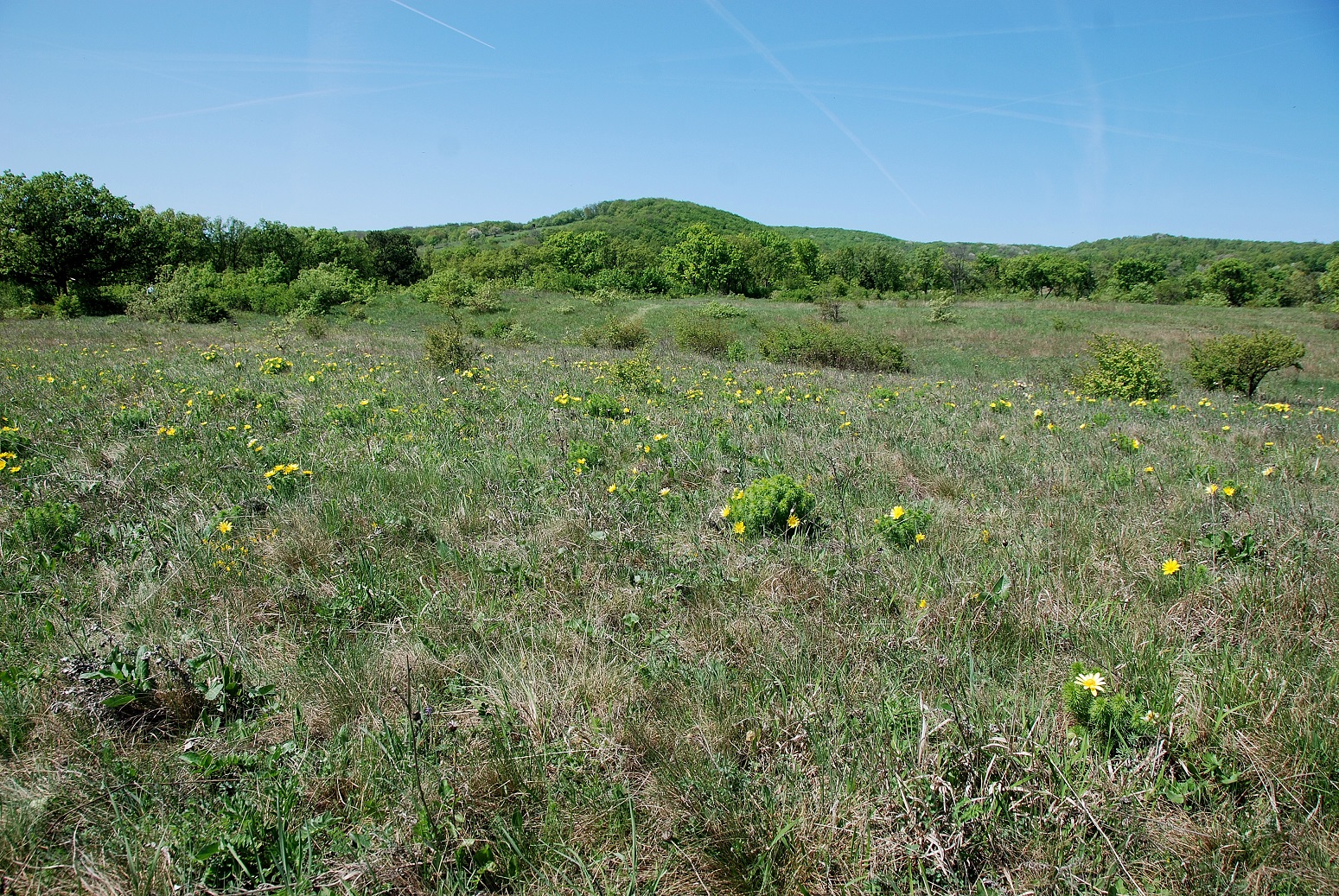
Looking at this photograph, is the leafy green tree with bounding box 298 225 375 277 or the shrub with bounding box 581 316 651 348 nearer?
the shrub with bounding box 581 316 651 348

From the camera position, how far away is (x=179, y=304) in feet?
90.3

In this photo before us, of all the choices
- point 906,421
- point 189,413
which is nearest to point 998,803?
point 906,421

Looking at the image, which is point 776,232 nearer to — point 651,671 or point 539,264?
point 539,264

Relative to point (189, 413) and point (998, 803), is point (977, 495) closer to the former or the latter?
point (998, 803)

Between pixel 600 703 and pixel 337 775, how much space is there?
0.85 meters

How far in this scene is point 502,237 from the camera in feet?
479

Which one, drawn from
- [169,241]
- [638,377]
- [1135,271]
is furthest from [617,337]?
[1135,271]

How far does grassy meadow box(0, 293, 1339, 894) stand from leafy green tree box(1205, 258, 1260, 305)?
10544 cm

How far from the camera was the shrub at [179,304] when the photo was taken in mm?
27547

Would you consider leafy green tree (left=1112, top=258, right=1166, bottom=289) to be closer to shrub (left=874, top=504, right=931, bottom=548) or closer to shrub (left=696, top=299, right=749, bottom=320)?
shrub (left=696, top=299, right=749, bottom=320)

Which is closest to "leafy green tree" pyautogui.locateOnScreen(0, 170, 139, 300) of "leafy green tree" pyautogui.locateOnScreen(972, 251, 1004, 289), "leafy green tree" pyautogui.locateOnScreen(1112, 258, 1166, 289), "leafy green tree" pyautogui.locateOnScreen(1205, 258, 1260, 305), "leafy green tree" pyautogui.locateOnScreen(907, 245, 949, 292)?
"leafy green tree" pyautogui.locateOnScreen(907, 245, 949, 292)

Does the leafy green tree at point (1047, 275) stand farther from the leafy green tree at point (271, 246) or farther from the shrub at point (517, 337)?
the leafy green tree at point (271, 246)

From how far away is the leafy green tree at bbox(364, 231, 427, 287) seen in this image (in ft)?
235

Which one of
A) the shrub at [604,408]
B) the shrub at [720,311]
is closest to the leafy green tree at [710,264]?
the shrub at [720,311]
